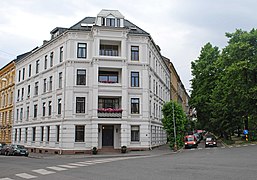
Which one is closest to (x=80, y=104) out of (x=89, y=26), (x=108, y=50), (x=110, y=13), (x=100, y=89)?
(x=100, y=89)

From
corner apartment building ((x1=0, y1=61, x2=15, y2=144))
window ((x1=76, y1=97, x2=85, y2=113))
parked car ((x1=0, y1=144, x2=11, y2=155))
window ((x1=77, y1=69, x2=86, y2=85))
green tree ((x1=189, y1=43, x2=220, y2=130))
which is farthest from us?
corner apartment building ((x1=0, y1=61, x2=15, y2=144))

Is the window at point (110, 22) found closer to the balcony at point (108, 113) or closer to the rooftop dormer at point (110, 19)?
the rooftop dormer at point (110, 19)

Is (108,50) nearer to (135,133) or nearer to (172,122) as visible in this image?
(135,133)

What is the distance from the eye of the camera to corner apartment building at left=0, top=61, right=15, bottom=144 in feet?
179

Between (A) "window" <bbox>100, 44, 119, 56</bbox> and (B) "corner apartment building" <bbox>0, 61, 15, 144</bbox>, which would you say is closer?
(A) "window" <bbox>100, 44, 119, 56</bbox>

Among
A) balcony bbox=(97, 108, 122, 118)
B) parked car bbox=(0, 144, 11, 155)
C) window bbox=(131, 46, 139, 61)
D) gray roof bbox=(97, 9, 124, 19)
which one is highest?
gray roof bbox=(97, 9, 124, 19)

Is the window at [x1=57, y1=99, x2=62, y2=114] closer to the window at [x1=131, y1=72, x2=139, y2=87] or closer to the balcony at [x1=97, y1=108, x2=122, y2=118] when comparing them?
the balcony at [x1=97, y1=108, x2=122, y2=118]

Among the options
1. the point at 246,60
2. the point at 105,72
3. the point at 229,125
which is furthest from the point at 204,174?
the point at 229,125

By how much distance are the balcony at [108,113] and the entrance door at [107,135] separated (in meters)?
1.83

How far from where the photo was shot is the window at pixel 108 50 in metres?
36.7

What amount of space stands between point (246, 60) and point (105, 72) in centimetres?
2007

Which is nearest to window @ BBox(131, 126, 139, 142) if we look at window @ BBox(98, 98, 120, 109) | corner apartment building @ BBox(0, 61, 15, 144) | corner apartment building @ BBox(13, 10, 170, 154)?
corner apartment building @ BBox(13, 10, 170, 154)

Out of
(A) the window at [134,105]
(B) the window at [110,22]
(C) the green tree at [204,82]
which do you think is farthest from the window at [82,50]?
(C) the green tree at [204,82]

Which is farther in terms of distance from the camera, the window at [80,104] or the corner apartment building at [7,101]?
the corner apartment building at [7,101]
